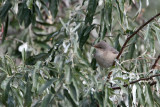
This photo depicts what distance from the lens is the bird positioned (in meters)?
4.99

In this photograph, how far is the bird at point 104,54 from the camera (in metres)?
4.99

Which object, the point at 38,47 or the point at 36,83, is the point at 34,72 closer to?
the point at 36,83

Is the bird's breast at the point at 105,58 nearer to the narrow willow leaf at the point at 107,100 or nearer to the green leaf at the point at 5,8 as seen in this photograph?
the green leaf at the point at 5,8

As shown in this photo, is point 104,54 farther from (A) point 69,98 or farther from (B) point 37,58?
(A) point 69,98

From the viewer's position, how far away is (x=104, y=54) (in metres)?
5.10

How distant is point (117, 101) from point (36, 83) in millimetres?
1069

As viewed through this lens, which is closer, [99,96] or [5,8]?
[99,96]

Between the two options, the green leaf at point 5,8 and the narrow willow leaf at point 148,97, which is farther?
the green leaf at point 5,8

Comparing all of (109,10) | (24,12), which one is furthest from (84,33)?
(24,12)

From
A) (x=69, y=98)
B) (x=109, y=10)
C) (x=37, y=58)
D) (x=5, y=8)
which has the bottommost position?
(x=69, y=98)

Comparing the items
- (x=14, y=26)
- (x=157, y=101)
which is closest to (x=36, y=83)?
(x=157, y=101)

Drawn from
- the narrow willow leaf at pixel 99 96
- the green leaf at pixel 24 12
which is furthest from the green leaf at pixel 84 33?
the narrow willow leaf at pixel 99 96

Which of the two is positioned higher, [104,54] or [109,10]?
[109,10]

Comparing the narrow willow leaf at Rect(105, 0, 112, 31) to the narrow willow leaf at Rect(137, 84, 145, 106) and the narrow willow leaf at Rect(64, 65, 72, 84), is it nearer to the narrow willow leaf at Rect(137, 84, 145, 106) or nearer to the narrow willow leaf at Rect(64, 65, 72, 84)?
the narrow willow leaf at Rect(137, 84, 145, 106)
